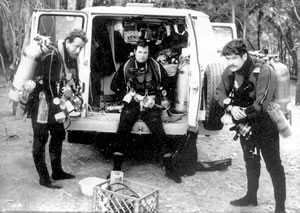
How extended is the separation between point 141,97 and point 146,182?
3.75ft

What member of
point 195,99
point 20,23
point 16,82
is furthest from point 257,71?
point 20,23

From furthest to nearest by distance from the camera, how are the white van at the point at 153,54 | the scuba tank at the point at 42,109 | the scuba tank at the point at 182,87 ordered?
the scuba tank at the point at 182,87 → the white van at the point at 153,54 → the scuba tank at the point at 42,109

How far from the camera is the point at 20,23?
34.8ft

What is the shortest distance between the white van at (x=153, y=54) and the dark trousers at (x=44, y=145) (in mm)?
278

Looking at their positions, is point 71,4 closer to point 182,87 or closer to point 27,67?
point 182,87

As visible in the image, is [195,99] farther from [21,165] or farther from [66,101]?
[21,165]

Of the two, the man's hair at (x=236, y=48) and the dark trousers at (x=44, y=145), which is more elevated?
the man's hair at (x=236, y=48)

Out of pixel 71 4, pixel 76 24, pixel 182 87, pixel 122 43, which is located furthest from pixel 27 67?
pixel 71 4

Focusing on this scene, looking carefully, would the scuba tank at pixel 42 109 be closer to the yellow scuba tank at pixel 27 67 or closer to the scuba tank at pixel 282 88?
the yellow scuba tank at pixel 27 67

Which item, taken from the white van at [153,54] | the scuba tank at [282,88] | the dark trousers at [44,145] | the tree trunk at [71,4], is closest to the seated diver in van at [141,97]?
the white van at [153,54]

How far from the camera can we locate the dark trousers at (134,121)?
215 inches

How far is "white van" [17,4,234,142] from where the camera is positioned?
5.34m

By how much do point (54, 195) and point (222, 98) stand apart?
2.22 metres

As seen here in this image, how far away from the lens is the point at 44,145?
4.84m
